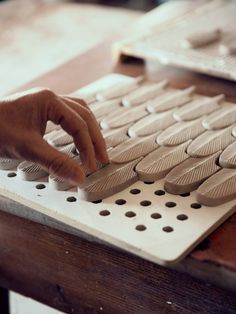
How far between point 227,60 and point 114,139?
0.93 feet

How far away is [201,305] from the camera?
0.63 metres

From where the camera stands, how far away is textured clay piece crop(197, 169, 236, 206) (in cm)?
61

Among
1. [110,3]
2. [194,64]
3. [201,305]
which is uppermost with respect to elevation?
[194,64]

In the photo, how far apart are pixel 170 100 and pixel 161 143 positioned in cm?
14

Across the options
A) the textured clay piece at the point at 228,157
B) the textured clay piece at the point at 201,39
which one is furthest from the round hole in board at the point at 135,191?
the textured clay piece at the point at 201,39

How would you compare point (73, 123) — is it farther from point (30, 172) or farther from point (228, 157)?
point (228, 157)

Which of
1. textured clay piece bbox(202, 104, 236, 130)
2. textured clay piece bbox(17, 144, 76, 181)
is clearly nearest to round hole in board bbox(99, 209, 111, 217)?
textured clay piece bbox(17, 144, 76, 181)

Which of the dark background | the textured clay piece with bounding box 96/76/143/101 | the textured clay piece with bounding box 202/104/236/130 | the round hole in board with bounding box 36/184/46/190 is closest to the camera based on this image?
the round hole in board with bounding box 36/184/46/190

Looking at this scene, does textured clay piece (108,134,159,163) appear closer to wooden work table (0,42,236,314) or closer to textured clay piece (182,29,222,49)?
wooden work table (0,42,236,314)

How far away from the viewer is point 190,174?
2.13ft

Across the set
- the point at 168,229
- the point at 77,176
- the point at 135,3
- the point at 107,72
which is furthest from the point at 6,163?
the point at 135,3

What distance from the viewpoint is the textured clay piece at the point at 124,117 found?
2.58 feet

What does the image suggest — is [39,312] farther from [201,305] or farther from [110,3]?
[110,3]

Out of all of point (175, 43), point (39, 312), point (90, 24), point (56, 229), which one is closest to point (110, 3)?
point (90, 24)
